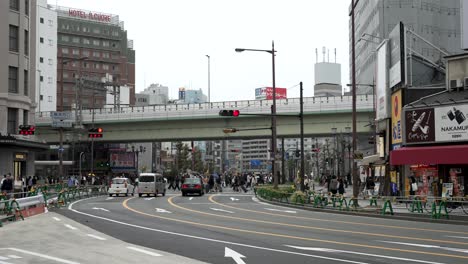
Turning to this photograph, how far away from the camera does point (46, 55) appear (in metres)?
112

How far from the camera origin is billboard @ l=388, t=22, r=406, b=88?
36.0 metres

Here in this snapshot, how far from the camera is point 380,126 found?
41.7 m

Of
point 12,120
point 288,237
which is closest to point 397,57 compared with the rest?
point 288,237

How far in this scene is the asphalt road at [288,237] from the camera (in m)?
13.3

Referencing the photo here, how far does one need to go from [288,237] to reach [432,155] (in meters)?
15.7

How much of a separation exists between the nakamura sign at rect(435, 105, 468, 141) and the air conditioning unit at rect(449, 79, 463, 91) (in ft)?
7.28

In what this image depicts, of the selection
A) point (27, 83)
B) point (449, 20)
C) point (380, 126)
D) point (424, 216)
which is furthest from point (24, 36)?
point (449, 20)

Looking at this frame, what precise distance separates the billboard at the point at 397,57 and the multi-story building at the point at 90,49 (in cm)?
10301

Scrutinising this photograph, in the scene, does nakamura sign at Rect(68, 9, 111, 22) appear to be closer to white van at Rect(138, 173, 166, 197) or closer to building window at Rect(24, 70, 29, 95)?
building window at Rect(24, 70, 29, 95)

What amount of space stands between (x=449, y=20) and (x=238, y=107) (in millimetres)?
44597

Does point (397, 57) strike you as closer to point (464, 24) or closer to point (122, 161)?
point (464, 24)

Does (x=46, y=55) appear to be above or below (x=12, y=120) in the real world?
above

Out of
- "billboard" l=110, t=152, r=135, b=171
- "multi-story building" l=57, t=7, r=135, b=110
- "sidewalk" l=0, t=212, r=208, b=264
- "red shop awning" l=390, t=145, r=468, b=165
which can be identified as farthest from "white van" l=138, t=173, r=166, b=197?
"multi-story building" l=57, t=7, r=135, b=110

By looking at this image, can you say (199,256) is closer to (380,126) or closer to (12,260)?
(12,260)
